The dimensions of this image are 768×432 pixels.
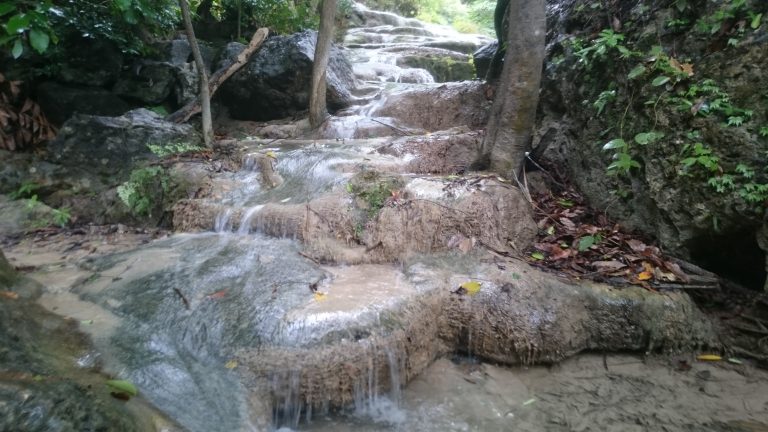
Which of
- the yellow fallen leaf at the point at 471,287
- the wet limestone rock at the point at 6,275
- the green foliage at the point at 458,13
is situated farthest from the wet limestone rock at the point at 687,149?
Answer: the green foliage at the point at 458,13

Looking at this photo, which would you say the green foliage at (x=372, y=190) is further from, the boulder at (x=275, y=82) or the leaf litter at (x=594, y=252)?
the boulder at (x=275, y=82)

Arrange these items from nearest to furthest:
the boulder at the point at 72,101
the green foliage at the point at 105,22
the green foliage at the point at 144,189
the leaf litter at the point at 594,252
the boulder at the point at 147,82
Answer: the leaf litter at the point at 594,252 → the green foliage at the point at 144,189 → the green foliage at the point at 105,22 → the boulder at the point at 72,101 → the boulder at the point at 147,82

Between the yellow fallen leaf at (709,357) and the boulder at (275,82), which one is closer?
the yellow fallen leaf at (709,357)

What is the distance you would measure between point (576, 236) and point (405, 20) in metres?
16.6

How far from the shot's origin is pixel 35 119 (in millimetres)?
6379

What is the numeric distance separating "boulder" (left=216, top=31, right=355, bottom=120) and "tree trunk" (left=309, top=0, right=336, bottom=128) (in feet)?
2.13

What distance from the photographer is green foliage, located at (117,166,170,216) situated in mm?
Answer: 5242

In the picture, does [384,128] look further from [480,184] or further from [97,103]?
[97,103]

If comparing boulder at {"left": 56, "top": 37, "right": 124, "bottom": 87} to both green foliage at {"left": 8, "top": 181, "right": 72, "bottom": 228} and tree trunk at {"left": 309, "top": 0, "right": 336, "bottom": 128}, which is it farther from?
tree trunk at {"left": 309, "top": 0, "right": 336, "bottom": 128}

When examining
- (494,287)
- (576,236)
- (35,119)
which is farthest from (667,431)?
(35,119)

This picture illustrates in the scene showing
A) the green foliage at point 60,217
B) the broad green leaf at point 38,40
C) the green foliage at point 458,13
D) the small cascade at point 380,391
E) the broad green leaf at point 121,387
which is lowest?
the small cascade at point 380,391

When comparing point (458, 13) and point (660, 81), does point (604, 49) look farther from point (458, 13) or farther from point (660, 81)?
point (458, 13)

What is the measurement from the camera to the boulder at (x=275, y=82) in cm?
815

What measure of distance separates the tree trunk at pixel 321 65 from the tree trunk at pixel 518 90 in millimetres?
3865
